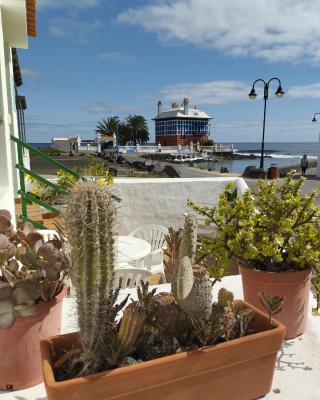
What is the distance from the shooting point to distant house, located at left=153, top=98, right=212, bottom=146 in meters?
76.9

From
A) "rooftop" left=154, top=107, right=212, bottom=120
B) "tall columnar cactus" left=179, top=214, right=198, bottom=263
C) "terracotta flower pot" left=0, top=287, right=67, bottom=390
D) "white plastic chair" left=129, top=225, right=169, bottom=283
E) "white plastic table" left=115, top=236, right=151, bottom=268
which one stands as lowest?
"white plastic chair" left=129, top=225, right=169, bottom=283

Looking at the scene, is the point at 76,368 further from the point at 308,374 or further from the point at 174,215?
the point at 174,215

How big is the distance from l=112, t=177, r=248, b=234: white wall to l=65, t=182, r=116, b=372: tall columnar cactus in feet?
15.7

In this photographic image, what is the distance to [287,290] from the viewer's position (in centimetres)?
145

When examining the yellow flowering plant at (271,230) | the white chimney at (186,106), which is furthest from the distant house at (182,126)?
the yellow flowering plant at (271,230)

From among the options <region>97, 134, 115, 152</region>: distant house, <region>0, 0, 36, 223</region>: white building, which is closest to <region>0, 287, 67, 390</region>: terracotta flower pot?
<region>0, 0, 36, 223</region>: white building

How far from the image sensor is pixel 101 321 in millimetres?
934

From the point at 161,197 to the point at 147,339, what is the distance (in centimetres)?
480

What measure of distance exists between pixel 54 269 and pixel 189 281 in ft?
1.39

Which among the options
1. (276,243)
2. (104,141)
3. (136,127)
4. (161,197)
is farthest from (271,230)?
(136,127)

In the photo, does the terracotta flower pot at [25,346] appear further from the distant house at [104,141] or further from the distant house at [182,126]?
the distant house at [182,126]

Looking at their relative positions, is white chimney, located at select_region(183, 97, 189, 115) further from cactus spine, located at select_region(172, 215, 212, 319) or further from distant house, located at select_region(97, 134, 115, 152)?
cactus spine, located at select_region(172, 215, 212, 319)

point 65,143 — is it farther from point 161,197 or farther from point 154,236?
point 154,236

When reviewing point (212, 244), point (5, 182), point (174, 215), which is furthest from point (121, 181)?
point (212, 244)
